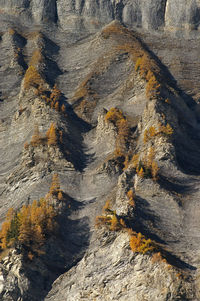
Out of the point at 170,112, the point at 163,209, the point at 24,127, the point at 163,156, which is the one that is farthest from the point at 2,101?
the point at 163,209

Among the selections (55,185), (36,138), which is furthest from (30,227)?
(36,138)

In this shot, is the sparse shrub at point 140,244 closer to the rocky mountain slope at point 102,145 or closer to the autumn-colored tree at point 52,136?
the rocky mountain slope at point 102,145

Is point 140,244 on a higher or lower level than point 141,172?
higher

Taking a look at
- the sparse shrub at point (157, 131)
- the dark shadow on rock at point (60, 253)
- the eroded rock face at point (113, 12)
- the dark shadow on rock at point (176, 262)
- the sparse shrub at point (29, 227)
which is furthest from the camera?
the eroded rock face at point (113, 12)

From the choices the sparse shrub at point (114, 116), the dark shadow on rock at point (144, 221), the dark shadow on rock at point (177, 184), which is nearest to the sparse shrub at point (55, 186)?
the dark shadow on rock at point (144, 221)

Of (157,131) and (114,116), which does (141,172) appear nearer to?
(157,131)

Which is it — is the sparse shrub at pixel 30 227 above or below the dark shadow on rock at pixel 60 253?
above
